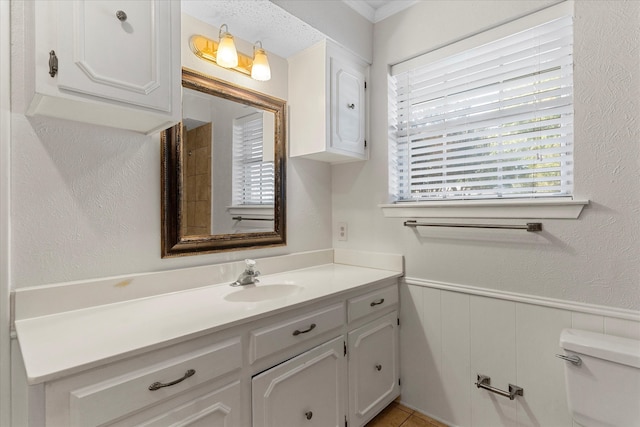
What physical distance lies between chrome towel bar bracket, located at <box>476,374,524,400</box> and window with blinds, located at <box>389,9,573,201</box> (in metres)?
0.95

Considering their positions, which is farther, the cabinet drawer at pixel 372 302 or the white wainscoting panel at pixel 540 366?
the cabinet drawer at pixel 372 302

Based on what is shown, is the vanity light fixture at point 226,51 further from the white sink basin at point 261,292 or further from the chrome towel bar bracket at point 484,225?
the chrome towel bar bracket at point 484,225

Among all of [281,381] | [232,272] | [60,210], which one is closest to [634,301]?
[281,381]

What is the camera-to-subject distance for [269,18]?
5.50 ft

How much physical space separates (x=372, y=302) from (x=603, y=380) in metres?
0.97

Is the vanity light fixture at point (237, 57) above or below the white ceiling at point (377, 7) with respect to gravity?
below

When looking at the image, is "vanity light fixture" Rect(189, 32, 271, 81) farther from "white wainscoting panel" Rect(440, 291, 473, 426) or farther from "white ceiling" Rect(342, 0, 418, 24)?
"white wainscoting panel" Rect(440, 291, 473, 426)

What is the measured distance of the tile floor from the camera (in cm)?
184

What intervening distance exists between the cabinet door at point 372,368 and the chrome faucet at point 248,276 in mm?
561

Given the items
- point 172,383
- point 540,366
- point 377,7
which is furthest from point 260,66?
point 540,366

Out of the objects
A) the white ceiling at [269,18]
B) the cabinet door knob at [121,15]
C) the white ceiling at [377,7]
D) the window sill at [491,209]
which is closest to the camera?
the cabinet door knob at [121,15]

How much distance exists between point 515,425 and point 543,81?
169 centimetres

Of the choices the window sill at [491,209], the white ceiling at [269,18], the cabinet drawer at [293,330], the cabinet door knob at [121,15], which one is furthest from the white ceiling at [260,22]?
the cabinet drawer at [293,330]

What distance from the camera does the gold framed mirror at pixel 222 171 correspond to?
61.0 inches
